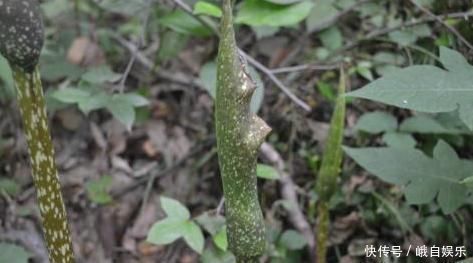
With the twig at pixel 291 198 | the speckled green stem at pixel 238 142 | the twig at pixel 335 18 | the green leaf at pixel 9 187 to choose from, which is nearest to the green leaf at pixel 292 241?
the twig at pixel 291 198

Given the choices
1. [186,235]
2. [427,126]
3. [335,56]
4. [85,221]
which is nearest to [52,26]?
[85,221]

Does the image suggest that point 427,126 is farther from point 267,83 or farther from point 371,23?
point 371,23

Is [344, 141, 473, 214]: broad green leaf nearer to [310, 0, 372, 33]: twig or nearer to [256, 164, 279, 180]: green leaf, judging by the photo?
[256, 164, 279, 180]: green leaf

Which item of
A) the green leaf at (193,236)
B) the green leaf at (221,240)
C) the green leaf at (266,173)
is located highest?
the green leaf at (266,173)

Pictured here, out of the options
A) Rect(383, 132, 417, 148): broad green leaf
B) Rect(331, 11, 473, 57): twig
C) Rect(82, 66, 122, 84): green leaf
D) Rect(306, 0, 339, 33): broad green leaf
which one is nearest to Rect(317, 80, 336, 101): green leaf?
Rect(331, 11, 473, 57): twig

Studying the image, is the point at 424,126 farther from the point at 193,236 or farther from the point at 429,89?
the point at 193,236

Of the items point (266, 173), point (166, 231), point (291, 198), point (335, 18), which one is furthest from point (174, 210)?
point (335, 18)

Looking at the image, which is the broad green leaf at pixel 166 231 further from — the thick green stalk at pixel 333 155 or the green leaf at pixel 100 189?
the green leaf at pixel 100 189
